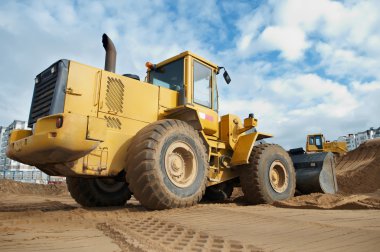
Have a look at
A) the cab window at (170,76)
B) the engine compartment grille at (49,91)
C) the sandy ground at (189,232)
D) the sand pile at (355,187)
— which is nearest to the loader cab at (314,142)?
the sand pile at (355,187)

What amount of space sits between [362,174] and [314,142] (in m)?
7.28

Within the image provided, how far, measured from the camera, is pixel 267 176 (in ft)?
22.7

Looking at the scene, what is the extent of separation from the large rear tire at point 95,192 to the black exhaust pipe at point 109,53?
2.18 m

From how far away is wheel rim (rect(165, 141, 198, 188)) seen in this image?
202 inches

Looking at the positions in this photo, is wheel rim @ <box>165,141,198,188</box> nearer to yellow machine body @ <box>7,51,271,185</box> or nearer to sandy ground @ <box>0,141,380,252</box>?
sandy ground @ <box>0,141,380,252</box>

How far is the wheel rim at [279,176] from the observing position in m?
7.31

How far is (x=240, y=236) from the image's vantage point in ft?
9.93

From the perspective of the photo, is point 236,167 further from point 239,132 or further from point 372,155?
point 372,155

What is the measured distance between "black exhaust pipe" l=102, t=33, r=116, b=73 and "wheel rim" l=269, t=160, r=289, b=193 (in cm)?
407

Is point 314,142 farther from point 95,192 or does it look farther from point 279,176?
point 95,192

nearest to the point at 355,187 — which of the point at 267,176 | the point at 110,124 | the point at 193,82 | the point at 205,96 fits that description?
the point at 267,176

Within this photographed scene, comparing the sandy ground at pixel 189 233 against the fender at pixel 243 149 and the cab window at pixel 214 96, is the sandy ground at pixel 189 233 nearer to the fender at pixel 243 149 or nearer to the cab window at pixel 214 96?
the fender at pixel 243 149

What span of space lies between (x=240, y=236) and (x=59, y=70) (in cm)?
361

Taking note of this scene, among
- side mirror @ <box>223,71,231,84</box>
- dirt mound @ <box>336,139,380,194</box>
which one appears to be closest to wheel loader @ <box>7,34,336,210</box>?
side mirror @ <box>223,71,231,84</box>
